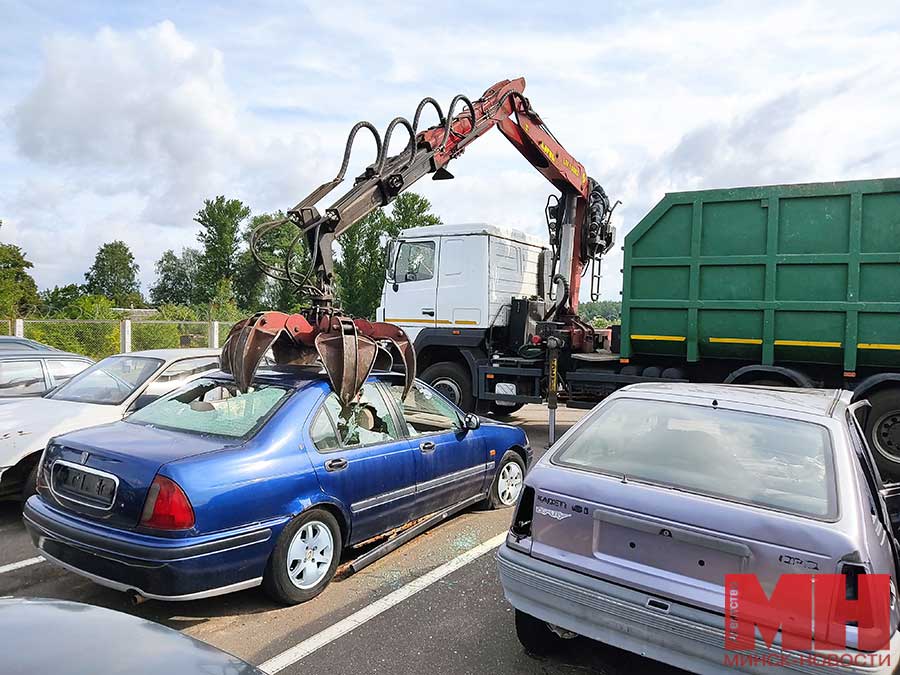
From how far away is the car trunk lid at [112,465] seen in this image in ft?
10.6

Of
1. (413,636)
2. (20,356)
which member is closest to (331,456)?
(413,636)

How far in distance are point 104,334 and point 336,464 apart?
15411 mm

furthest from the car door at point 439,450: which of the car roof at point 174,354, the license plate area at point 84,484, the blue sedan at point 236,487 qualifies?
the car roof at point 174,354

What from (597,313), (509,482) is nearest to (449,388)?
(597,313)

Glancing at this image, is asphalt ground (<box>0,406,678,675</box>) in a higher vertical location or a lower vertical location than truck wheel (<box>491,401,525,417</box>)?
lower

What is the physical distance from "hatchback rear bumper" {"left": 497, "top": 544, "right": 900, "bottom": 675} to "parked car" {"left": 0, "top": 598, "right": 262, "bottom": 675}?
1341 mm

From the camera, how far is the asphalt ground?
3082mm

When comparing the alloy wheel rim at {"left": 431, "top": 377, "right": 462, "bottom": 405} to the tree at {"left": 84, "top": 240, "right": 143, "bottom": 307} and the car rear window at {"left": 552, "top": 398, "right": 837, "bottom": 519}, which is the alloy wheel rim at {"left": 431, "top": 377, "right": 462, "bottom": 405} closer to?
the car rear window at {"left": 552, "top": 398, "right": 837, "bottom": 519}

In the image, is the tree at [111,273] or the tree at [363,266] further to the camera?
the tree at [111,273]

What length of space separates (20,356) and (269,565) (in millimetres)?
5046

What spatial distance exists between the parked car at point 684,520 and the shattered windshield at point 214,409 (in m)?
1.77

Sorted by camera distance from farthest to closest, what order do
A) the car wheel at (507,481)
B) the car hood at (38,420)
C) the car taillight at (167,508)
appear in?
the car wheel at (507,481), the car hood at (38,420), the car taillight at (167,508)

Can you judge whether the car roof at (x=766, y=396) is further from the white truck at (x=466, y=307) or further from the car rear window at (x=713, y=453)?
the white truck at (x=466, y=307)

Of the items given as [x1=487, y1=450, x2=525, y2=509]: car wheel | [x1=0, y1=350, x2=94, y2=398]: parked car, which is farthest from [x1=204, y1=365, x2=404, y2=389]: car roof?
[x1=0, y1=350, x2=94, y2=398]: parked car
